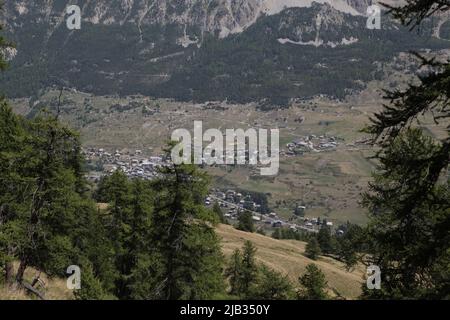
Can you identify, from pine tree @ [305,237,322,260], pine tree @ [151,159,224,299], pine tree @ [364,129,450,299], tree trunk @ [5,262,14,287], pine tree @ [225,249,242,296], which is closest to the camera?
pine tree @ [364,129,450,299]

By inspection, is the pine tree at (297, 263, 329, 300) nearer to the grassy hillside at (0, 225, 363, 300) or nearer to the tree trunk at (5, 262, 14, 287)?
the tree trunk at (5, 262, 14, 287)

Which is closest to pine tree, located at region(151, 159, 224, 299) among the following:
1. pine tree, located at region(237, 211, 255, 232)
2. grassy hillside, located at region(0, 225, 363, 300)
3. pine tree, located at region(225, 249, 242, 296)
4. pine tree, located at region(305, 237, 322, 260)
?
pine tree, located at region(225, 249, 242, 296)

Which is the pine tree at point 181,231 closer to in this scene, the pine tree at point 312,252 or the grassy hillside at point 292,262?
the grassy hillside at point 292,262

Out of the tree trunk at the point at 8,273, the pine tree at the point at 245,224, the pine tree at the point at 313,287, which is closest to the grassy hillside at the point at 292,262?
the pine tree at the point at 245,224

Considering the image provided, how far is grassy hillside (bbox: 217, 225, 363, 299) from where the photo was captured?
78606mm

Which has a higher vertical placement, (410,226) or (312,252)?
(410,226)

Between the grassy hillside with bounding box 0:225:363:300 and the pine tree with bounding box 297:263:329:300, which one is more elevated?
the pine tree with bounding box 297:263:329:300

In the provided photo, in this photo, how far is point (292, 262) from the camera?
84.2m

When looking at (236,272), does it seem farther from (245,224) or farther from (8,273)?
(245,224)

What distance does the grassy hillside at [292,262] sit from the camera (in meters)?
78.6

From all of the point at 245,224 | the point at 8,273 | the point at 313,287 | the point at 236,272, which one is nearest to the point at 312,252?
the point at 245,224

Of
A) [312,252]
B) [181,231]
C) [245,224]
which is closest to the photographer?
[181,231]

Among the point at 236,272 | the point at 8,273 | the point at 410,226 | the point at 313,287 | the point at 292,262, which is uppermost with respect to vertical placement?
the point at 410,226
